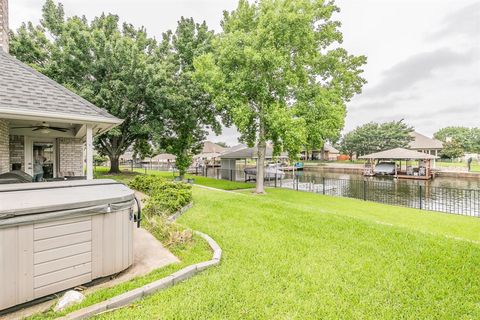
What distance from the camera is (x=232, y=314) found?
2627 mm

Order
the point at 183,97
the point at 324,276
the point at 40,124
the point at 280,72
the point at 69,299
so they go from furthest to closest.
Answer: the point at 183,97 < the point at 280,72 < the point at 40,124 < the point at 324,276 < the point at 69,299

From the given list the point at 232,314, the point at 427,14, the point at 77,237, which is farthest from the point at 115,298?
the point at 427,14

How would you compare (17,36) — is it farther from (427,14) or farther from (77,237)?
(427,14)

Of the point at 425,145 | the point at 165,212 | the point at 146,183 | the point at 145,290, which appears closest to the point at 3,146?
the point at 146,183

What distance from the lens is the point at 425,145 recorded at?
4138cm

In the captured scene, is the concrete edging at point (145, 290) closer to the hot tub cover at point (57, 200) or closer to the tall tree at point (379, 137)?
the hot tub cover at point (57, 200)

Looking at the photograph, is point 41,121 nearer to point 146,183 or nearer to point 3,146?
point 3,146

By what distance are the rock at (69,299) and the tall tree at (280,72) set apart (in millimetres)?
10551

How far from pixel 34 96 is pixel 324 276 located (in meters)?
7.59

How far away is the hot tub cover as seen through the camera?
248 centimetres

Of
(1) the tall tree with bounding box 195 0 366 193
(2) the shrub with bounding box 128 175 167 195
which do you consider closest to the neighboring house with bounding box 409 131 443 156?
(1) the tall tree with bounding box 195 0 366 193

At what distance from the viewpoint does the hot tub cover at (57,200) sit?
2.48 metres

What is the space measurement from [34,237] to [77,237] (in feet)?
1.33

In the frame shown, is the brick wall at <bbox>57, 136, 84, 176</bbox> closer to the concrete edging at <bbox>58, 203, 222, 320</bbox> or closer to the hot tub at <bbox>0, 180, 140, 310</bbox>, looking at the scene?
the hot tub at <bbox>0, 180, 140, 310</bbox>
